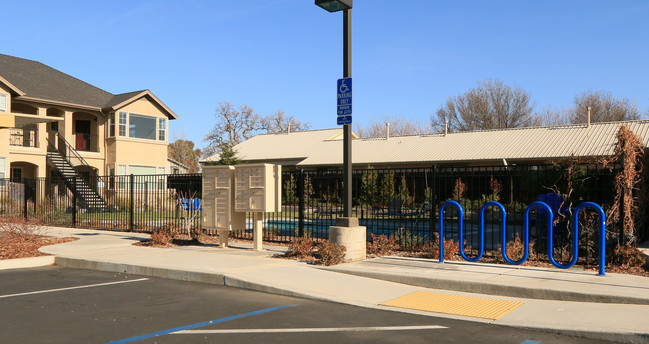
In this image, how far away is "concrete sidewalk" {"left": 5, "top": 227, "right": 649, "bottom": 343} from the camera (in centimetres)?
654

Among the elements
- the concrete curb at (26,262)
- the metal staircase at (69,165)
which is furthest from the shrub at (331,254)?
the metal staircase at (69,165)

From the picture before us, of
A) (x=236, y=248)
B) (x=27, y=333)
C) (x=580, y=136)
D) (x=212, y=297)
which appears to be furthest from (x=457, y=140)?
(x=27, y=333)

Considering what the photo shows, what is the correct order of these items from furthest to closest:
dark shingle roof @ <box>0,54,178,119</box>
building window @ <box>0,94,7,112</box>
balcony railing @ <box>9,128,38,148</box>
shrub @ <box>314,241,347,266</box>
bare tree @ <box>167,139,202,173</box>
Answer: bare tree @ <box>167,139,202,173</box> → dark shingle roof @ <box>0,54,178,119</box> → balcony railing @ <box>9,128,38,148</box> → building window @ <box>0,94,7,112</box> → shrub @ <box>314,241,347,266</box>

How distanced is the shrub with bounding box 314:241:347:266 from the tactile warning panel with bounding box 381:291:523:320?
2376 mm

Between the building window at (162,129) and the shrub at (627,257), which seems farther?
the building window at (162,129)

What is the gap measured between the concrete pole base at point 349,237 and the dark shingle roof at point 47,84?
88.3 ft

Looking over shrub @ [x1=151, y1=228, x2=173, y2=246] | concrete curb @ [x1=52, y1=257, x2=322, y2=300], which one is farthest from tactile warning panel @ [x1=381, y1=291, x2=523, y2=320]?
shrub @ [x1=151, y1=228, x2=173, y2=246]

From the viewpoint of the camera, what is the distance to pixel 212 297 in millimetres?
8109

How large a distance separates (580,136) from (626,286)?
24413 mm

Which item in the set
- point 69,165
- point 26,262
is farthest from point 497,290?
point 69,165

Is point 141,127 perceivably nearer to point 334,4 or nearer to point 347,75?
point 347,75

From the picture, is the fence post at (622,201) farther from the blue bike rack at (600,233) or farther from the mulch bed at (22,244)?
the mulch bed at (22,244)

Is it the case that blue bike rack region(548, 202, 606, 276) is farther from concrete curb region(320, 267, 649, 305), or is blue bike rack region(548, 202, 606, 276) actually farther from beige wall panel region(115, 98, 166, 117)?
beige wall panel region(115, 98, 166, 117)

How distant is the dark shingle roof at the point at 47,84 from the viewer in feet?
106
